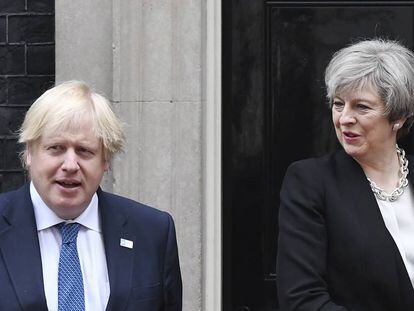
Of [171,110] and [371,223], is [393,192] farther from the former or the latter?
[171,110]

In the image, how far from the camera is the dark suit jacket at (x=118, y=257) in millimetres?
3949

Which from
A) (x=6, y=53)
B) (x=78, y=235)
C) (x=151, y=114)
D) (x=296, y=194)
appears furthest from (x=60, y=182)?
(x=6, y=53)

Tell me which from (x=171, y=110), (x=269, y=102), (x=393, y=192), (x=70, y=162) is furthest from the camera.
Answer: (x=269, y=102)

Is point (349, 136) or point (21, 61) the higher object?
point (21, 61)

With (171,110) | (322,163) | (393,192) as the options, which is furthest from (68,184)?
(171,110)

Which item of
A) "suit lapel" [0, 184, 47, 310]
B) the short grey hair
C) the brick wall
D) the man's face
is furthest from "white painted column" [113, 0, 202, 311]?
the man's face

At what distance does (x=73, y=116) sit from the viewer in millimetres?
3928

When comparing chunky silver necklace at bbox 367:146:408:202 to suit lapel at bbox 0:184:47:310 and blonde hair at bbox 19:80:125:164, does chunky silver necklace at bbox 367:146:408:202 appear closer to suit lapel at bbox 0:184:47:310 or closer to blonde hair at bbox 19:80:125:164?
blonde hair at bbox 19:80:125:164

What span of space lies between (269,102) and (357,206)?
235cm

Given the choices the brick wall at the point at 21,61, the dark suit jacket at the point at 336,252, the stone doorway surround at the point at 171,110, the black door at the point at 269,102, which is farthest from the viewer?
the brick wall at the point at 21,61

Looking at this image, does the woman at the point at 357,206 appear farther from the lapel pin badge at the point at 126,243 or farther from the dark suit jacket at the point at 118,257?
the lapel pin badge at the point at 126,243

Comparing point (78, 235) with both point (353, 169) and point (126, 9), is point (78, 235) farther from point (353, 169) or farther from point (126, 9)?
point (126, 9)

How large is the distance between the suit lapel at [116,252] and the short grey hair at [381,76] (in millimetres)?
839

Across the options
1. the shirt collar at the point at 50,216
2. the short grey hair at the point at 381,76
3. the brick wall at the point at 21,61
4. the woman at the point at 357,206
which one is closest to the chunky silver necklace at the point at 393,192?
the woman at the point at 357,206
